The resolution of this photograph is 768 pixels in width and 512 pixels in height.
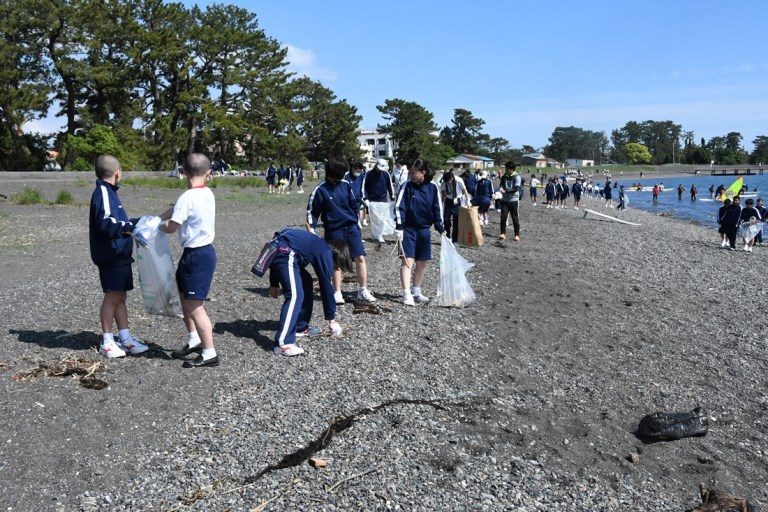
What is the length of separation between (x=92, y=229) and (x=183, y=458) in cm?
232

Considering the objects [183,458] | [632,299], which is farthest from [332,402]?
[632,299]

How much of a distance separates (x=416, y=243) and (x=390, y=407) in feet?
10.8

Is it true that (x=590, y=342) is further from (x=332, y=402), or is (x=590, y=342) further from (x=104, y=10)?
(x=104, y=10)

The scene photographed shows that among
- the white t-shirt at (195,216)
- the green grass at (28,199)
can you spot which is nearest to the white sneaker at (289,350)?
the white t-shirt at (195,216)

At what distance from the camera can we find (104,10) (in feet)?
166

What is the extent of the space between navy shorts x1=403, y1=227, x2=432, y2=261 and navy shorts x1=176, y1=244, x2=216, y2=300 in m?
3.14

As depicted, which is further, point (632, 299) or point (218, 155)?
point (218, 155)

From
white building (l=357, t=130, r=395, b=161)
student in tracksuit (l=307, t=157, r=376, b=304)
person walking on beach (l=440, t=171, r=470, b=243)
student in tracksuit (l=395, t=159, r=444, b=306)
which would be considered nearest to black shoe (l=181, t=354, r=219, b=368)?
student in tracksuit (l=307, t=157, r=376, b=304)

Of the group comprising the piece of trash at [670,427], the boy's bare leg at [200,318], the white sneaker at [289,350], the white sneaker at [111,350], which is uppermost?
the boy's bare leg at [200,318]

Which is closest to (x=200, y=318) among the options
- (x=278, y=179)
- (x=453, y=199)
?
(x=453, y=199)

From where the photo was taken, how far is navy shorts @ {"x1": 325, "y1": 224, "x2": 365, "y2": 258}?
766 centimetres

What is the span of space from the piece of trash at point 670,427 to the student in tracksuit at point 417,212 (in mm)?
3503

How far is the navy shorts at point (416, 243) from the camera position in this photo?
26.6 ft

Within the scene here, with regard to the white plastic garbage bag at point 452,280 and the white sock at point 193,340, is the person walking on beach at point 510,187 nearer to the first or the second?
the white plastic garbage bag at point 452,280
